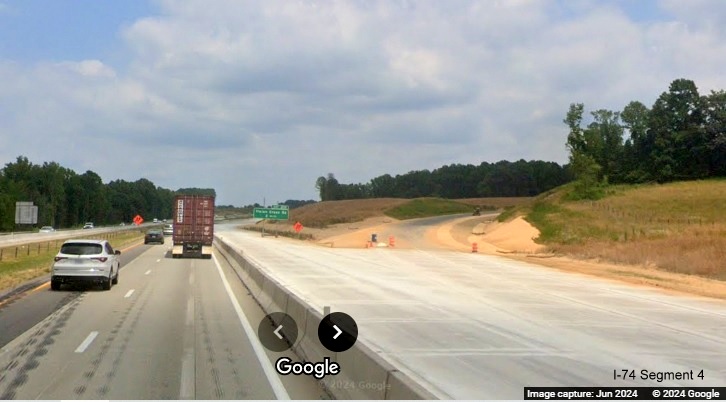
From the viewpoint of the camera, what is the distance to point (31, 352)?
477 inches

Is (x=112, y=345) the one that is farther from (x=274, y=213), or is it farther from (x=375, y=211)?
(x=375, y=211)

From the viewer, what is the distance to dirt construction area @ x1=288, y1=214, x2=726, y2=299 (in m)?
33.2

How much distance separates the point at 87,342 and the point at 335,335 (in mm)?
5132

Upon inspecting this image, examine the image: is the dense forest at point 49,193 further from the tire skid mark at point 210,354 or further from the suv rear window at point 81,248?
the tire skid mark at point 210,354

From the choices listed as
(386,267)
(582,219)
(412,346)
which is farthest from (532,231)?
(412,346)

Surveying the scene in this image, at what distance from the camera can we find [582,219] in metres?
71.8

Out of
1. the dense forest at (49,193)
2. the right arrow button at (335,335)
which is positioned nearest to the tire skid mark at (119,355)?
the right arrow button at (335,335)

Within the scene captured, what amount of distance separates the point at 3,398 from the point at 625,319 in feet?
48.8

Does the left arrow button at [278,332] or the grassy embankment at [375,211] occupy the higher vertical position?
the grassy embankment at [375,211]

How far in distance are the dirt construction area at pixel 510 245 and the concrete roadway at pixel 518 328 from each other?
2.96 metres

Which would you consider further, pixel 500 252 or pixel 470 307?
pixel 500 252

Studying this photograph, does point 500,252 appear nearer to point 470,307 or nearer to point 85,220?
point 470,307
